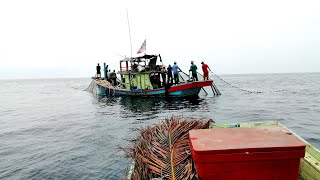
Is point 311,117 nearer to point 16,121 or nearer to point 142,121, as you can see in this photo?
point 142,121

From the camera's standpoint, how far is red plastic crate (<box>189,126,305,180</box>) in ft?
10.7

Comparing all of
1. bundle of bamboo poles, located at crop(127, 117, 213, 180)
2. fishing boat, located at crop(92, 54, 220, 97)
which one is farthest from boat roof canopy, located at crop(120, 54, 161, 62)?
bundle of bamboo poles, located at crop(127, 117, 213, 180)

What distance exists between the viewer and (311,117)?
16547 millimetres

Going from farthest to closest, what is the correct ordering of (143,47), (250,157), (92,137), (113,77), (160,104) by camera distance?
(113,77) < (143,47) < (160,104) < (92,137) < (250,157)

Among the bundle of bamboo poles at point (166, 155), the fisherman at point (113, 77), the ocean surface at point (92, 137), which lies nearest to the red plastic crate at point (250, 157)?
the bundle of bamboo poles at point (166, 155)

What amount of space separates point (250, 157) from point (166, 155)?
2.10 meters

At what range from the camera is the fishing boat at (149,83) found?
2430 centimetres

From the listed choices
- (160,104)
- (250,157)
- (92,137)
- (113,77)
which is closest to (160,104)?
(160,104)

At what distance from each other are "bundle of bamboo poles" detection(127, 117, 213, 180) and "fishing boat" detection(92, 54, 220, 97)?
17.2 metres

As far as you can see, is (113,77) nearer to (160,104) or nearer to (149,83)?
(149,83)

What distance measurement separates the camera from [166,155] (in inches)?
200

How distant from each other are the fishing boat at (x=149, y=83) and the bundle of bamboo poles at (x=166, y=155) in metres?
17.2

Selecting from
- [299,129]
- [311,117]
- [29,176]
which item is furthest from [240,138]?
[311,117]

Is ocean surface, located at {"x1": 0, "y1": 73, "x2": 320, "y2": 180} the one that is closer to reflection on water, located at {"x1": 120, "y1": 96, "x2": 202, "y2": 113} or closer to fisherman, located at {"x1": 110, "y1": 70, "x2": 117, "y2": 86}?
reflection on water, located at {"x1": 120, "y1": 96, "x2": 202, "y2": 113}
